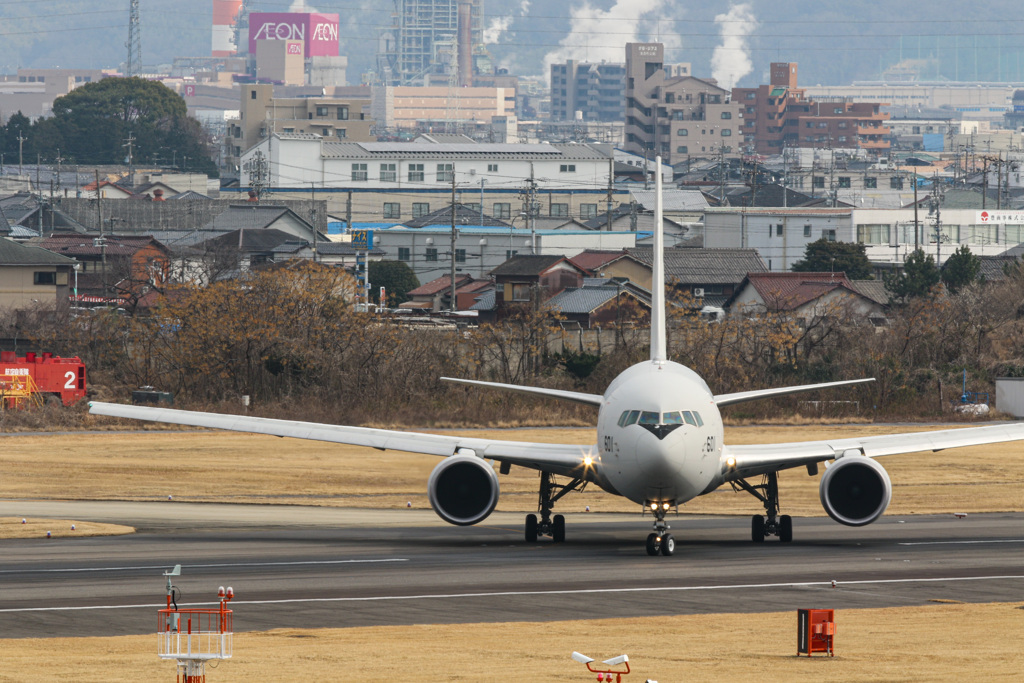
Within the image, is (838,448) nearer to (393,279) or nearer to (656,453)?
(656,453)

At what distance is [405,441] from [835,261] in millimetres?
99453

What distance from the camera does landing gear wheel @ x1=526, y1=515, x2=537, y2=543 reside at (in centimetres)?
3884

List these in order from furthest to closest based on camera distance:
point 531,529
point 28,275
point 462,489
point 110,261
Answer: point 110,261
point 28,275
point 531,529
point 462,489

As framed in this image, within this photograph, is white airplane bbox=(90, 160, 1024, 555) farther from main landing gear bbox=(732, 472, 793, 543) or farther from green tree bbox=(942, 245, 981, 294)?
green tree bbox=(942, 245, 981, 294)

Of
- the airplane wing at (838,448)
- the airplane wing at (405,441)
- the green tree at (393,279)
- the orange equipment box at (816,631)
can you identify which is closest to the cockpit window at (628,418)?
the airplane wing at (405,441)

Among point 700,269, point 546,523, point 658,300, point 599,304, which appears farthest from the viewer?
point 700,269

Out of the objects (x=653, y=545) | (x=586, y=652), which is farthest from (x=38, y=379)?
(x=586, y=652)

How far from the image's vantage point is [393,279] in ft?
439


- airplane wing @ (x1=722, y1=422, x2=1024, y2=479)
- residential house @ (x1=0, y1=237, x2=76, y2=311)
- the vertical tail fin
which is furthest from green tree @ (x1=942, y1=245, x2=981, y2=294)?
the vertical tail fin

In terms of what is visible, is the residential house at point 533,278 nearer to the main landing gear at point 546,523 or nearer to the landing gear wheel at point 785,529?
the main landing gear at point 546,523

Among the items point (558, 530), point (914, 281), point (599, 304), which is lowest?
point (558, 530)

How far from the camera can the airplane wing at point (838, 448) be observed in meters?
35.1

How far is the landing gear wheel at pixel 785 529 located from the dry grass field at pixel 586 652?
10.2 meters

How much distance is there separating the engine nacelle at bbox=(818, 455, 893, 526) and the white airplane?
0.9 inches
